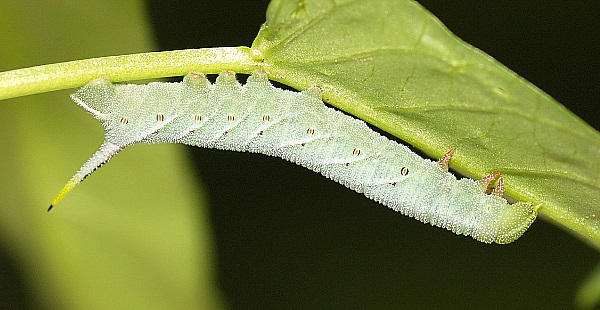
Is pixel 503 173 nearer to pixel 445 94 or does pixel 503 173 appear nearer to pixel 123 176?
pixel 445 94

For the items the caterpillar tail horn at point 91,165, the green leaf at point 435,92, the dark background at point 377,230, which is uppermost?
the green leaf at point 435,92

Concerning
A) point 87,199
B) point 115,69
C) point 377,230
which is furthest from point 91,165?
point 377,230

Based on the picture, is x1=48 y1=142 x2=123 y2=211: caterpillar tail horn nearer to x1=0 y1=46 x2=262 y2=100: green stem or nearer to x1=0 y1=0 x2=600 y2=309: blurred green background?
x1=0 y1=46 x2=262 y2=100: green stem

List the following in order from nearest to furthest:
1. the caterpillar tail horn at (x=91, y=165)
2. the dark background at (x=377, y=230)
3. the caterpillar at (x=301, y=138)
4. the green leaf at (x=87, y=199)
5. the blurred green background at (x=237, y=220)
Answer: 1. the caterpillar tail horn at (x=91, y=165)
2. the caterpillar at (x=301, y=138)
3. the green leaf at (x=87, y=199)
4. the blurred green background at (x=237, y=220)
5. the dark background at (x=377, y=230)

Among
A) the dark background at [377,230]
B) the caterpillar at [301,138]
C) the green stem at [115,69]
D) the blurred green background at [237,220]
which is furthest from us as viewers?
the dark background at [377,230]

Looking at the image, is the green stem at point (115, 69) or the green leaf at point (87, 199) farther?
the green leaf at point (87, 199)

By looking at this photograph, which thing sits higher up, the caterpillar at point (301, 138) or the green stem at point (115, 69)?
the green stem at point (115, 69)

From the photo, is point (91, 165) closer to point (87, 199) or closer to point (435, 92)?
point (87, 199)

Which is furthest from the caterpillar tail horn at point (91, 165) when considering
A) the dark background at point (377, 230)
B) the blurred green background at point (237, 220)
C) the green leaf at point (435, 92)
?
the dark background at point (377, 230)

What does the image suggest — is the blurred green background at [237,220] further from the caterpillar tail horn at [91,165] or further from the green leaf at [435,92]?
the green leaf at [435,92]
